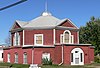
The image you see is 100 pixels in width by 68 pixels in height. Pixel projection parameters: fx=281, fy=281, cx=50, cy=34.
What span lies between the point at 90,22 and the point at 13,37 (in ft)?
114

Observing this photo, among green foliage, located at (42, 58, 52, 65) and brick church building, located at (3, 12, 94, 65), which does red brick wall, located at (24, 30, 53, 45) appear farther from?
green foliage, located at (42, 58, 52, 65)

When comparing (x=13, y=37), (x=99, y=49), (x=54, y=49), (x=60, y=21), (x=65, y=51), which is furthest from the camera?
(x=99, y=49)

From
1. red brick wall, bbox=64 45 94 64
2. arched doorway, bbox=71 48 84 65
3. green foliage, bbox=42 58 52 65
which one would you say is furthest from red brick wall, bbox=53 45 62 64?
→ arched doorway, bbox=71 48 84 65

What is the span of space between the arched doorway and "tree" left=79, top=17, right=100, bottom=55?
3475 centimetres

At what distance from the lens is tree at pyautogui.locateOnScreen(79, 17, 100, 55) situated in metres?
83.1

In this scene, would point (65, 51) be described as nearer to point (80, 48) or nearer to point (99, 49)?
point (80, 48)

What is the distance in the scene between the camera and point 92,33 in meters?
84.9

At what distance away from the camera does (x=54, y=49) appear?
49.4 meters

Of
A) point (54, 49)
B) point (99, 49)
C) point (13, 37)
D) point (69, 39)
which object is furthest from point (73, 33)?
point (99, 49)

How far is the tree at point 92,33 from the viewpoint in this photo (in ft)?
273

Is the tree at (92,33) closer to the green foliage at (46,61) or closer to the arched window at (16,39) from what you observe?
the arched window at (16,39)

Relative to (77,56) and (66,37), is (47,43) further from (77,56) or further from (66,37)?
(77,56)

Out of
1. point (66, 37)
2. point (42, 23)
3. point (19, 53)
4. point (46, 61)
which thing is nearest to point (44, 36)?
point (42, 23)

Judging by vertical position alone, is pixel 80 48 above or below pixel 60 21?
below
